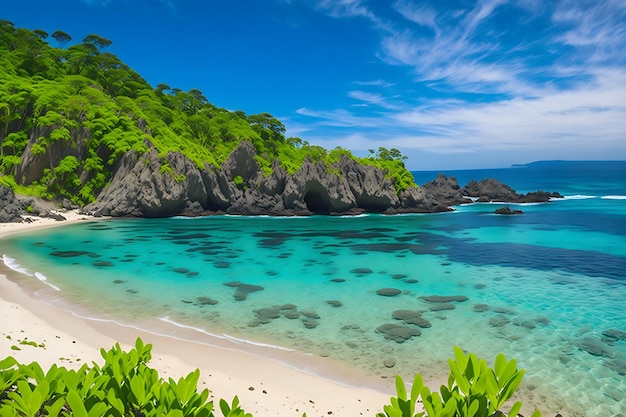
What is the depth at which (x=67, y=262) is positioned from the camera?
2281 cm

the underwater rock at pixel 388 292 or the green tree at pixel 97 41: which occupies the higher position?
the green tree at pixel 97 41

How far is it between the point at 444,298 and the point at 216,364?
10.7 m

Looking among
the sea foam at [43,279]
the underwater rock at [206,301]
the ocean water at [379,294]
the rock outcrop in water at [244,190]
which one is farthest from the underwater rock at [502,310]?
the rock outcrop in water at [244,190]

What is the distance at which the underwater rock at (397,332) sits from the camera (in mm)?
12148

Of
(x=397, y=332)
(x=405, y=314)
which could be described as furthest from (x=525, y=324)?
(x=397, y=332)

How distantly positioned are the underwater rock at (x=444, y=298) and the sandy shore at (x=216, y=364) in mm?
7638

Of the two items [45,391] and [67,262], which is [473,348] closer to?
[45,391]

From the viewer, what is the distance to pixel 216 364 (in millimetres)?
9859

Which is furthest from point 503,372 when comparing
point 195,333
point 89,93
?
point 89,93

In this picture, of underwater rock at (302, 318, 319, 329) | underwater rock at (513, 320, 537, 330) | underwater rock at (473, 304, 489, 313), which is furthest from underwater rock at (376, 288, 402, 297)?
underwater rock at (513, 320, 537, 330)

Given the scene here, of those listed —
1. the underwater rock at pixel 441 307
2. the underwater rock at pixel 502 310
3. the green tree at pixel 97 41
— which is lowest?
the underwater rock at pixel 502 310

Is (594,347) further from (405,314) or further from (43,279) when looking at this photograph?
(43,279)

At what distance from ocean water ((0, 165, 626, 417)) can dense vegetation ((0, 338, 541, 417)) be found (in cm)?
573

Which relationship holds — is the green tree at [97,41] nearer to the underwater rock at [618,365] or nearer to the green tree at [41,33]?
the green tree at [41,33]
